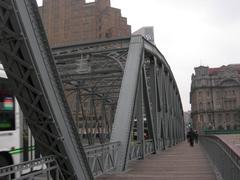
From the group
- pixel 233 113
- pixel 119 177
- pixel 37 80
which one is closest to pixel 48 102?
pixel 37 80

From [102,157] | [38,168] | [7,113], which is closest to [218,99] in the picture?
[102,157]

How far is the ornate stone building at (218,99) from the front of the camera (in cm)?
11968

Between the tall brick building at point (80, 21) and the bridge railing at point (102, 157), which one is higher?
the tall brick building at point (80, 21)

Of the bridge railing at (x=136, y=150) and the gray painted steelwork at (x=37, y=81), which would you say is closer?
the gray painted steelwork at (x=37, y=81)

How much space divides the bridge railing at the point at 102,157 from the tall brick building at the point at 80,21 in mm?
65394

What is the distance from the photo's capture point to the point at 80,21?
80.6m

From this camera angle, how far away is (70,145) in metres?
6.77

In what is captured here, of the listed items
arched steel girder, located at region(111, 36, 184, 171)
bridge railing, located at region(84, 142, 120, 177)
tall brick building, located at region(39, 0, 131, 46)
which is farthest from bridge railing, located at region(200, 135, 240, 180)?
tall brick building, located at region(39, 0, 131, 46)

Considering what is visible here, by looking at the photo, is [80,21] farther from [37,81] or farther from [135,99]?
[37,81]

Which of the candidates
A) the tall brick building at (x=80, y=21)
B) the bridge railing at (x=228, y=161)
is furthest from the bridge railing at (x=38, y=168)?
the tall brick building at (x=80, y=21)

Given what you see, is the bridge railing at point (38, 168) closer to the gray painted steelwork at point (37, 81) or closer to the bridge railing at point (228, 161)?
the gray painted steelwork at point (37, 81)

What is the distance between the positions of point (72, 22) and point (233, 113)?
6523cm

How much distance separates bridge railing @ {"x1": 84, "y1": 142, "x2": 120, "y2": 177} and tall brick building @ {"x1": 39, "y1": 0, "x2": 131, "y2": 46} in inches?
2575

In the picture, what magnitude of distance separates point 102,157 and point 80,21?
236 feet
